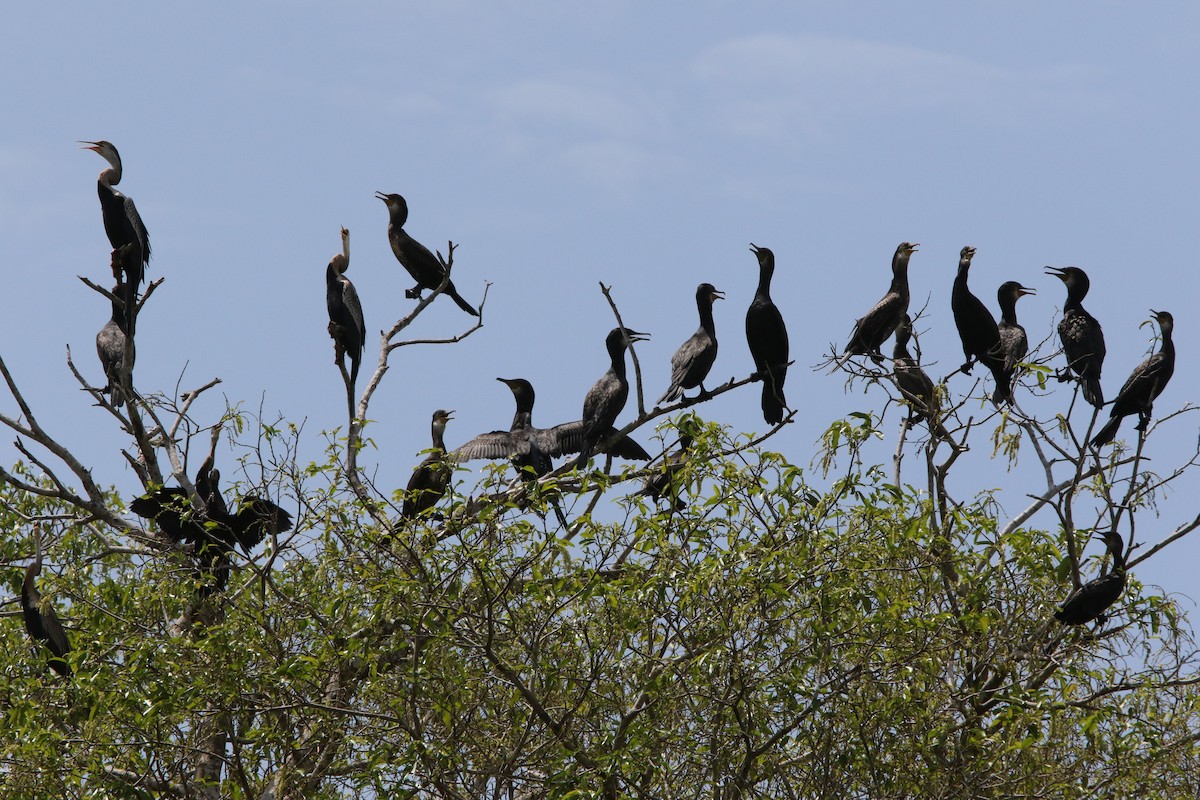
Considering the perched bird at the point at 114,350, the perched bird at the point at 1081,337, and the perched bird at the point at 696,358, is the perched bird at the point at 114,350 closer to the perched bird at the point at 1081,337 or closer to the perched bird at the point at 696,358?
the perched bird at the point at 696,358

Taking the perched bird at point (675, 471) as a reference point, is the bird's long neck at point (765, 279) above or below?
above

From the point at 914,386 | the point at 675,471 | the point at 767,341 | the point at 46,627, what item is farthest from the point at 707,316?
the point at 46,627

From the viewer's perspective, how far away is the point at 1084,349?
8852 millimetres

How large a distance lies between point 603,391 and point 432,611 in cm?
371

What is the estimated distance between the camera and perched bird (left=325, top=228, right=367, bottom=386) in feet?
31.7

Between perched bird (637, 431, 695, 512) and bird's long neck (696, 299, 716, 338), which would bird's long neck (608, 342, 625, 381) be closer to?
bird's long neck (696, 299, 716, 338)

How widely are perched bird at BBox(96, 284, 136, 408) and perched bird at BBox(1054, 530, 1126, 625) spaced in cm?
558

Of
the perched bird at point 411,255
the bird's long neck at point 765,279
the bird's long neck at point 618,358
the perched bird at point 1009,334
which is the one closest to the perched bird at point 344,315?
the perched bird at point 411,255

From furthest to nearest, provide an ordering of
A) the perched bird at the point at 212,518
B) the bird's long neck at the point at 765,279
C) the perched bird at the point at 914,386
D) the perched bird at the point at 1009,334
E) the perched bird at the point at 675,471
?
the bird's long neck at the point at 765,279 < the perched bird at the point at 1009,334 < the perched bird at the point at 212,518 < the perched bird at the point at 914,386 < the perched bird at the point at 675,471

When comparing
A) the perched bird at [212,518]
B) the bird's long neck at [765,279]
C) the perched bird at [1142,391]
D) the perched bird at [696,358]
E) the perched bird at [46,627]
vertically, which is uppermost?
the bird's long neck at [765,279]

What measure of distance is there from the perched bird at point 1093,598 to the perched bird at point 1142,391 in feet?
6.12

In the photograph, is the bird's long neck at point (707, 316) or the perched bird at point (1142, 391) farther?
the bird's long neck at point (707, 316)

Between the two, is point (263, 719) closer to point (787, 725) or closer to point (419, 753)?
point (419, 753)

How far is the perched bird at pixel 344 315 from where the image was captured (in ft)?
31.7
